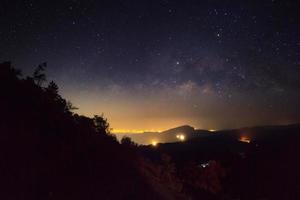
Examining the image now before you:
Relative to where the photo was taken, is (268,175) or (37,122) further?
(268,175)

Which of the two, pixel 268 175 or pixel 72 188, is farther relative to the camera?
pixel 268 175

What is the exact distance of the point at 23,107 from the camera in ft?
54.0

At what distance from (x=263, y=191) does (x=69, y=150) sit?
4360cm

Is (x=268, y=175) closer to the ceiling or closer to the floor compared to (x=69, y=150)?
closer to the floor

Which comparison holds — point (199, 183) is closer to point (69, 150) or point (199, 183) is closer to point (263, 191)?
point (263, 191)

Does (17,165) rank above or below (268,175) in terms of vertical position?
above

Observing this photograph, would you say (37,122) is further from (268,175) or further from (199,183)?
(268,175)

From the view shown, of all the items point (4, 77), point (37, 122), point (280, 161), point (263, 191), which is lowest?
point (263, 191)

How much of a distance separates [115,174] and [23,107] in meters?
6.00

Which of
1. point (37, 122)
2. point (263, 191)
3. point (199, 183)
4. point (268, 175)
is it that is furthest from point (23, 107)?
point (268, 175)

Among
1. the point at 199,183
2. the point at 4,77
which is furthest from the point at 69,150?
the point at 199,183

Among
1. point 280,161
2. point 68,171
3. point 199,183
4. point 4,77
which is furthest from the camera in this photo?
point 280,161

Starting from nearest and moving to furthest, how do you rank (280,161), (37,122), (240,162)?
(37,122) < (280,161) < (240,162)

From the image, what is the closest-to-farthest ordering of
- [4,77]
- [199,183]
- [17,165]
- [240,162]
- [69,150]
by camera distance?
[17,165]
[69,150]
[4,77]
[199,183]
[240,162]
